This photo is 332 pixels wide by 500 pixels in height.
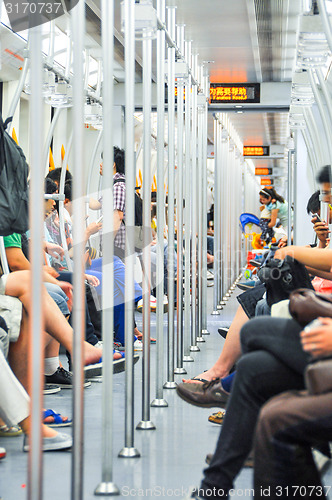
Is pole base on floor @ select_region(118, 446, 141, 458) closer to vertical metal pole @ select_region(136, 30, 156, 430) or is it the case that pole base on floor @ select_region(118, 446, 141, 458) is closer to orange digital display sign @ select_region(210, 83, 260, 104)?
vertical metal pole @ select_region(136, 30, 156, 430)

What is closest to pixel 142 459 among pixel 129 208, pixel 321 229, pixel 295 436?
pixel 129 208

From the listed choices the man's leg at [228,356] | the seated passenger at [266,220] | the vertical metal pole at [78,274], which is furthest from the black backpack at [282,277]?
the seated passenger at [266,220]

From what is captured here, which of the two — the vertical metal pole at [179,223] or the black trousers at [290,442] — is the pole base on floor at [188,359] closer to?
the vertical metal pole at [179,223]

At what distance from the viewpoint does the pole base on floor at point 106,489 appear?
2518 mm

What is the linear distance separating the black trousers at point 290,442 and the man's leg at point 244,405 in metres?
0.18

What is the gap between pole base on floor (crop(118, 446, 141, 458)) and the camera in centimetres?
297

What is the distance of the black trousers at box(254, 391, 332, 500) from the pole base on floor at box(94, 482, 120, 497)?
79 centimetres

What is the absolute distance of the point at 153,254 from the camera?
9.01 metres

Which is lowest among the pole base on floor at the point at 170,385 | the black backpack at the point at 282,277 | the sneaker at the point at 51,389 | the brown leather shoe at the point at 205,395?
the pole base on floor at the point at 170,385

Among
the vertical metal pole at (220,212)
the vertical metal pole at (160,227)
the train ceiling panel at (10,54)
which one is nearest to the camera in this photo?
the vertical metal pole at (160,227)

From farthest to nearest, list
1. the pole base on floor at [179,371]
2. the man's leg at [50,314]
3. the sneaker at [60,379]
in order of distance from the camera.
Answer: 1. the pole base on floor at [179,371]
2. the sneaker at [60,379]
3. the man's leg at [50,314]

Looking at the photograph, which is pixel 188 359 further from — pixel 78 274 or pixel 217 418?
pixel 78 274

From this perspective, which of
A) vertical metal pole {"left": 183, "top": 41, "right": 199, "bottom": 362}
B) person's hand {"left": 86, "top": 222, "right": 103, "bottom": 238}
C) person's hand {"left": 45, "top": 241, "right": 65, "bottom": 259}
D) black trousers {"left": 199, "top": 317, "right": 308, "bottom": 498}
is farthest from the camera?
person's hand {"left": 86, "top": 222, "right": 103, "bottom": 238}

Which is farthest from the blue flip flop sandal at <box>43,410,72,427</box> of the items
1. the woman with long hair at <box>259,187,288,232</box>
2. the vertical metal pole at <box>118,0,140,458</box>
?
the woman with long hair at <box>259,187,288,232</box>
